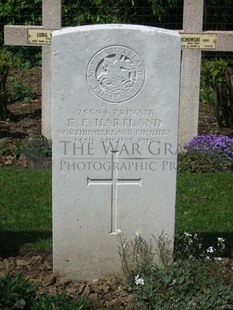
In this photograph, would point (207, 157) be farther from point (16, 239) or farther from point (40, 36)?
point (16, 239)

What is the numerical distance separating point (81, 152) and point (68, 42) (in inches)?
28.7

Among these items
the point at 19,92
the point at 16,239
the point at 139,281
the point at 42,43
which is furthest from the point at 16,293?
the point at 19,92

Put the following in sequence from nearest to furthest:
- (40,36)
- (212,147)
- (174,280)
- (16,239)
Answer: (174,280), (16,239), (212,147), (40,36)

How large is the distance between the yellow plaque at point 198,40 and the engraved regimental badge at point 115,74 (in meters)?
4.09

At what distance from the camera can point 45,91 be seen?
9562mm

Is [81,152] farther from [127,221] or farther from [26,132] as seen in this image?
[26,132]

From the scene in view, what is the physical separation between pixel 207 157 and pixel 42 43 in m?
2.32

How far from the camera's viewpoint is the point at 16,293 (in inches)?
197

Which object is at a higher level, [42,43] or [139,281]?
[42,43]

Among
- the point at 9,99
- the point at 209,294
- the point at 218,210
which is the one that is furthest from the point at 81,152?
the point at 9,99

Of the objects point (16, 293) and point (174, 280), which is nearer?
point (16, 293)

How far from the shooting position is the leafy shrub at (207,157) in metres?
8.95

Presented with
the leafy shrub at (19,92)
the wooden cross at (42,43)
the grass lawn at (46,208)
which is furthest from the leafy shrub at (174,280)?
the leafy shrub at (19,92)

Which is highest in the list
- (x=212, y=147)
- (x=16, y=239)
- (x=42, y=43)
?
(x=42, y=43)
